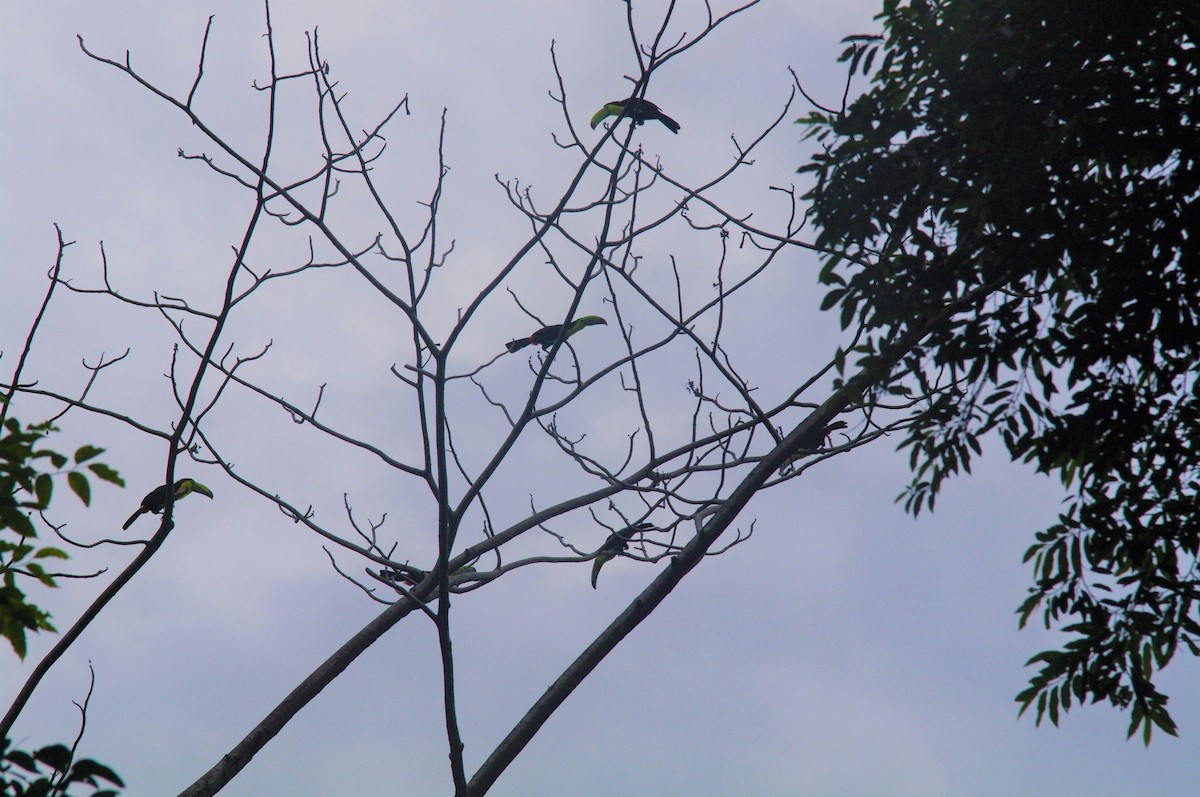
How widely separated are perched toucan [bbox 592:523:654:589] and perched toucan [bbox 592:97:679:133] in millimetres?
1748

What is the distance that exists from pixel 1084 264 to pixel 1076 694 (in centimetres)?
146

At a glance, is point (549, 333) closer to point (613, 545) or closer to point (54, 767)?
point (613, 545)

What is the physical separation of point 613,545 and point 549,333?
3.30 feet

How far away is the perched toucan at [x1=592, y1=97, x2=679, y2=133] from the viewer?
154 inches

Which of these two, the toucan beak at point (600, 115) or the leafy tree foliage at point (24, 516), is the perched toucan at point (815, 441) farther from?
the leafy tree foliage at point (24, 516)

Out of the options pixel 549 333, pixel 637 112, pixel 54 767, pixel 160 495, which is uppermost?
pixel 637 112

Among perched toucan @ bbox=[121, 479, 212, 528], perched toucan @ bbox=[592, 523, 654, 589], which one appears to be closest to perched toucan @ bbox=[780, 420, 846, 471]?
perched toucan @ bbox=[592, 523, 654, 589]

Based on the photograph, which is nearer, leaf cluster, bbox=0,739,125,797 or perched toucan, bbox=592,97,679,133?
leaf cluster, bbox=0,739,125,797

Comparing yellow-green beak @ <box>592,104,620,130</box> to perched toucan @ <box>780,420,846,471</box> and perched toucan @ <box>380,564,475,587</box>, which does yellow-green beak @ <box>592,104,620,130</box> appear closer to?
perched toucan @ <box>780,420,846,471</box>

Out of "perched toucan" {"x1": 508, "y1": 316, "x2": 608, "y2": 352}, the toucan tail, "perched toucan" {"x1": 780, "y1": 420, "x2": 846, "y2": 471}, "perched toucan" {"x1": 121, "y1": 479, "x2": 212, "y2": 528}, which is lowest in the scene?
"perched toucan" {"x1": 121, "y1": 479, "x2": 212, "y2": 528}

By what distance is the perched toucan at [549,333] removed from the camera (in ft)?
13.6

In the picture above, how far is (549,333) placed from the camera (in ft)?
14.0

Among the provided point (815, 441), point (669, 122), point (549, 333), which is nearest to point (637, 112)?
point (669, 122)

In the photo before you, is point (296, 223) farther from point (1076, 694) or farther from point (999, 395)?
point (1076, 694)
